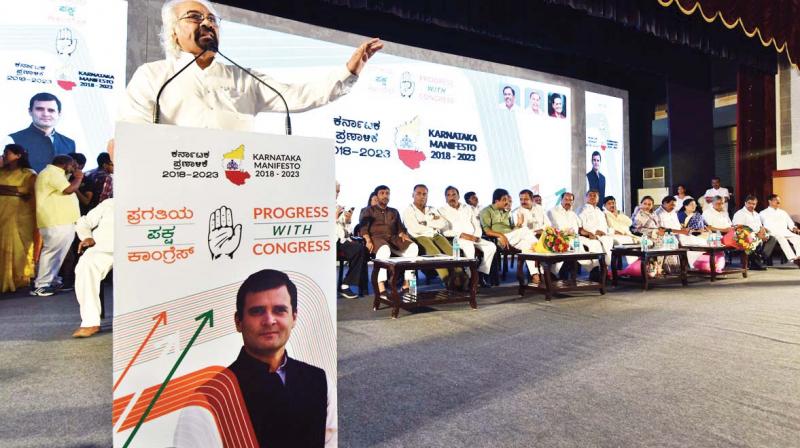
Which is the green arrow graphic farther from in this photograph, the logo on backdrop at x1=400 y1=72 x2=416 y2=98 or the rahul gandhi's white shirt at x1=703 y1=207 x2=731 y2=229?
the rahul gandhi's white shirt at x1=703 y1=207 x2=731 y2=229

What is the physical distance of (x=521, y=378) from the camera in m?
2.02

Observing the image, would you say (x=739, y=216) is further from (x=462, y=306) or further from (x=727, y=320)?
(x=462, y=306)

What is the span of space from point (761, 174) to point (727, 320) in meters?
7.24

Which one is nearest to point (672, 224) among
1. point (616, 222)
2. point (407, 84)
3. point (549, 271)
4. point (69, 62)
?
point (616, 222)

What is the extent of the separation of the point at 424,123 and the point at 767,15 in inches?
169

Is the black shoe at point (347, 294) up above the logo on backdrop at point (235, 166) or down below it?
below

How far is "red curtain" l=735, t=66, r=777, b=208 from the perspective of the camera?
867 cm

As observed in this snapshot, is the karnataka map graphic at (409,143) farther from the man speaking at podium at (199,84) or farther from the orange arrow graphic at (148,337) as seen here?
the orange arrow graphic at (148,337)

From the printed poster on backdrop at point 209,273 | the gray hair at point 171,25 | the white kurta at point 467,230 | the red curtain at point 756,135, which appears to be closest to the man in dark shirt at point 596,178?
the red curtain at point 756,135

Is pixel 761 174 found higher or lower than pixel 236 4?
lower

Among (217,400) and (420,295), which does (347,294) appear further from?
(217,400)

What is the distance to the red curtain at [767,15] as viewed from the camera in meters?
5.41

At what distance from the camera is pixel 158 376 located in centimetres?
90

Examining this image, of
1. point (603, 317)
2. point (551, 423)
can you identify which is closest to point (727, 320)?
point (603, 317)
